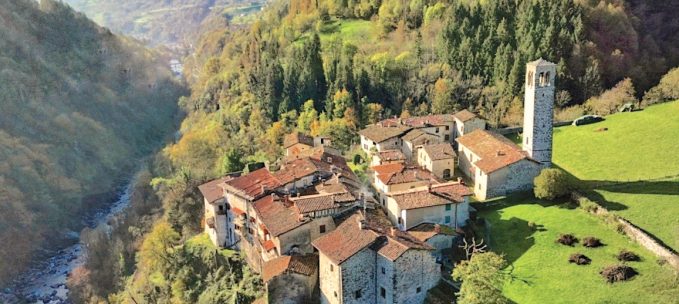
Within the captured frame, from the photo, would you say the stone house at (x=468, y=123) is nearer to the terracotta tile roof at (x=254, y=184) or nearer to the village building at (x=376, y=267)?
the terracotta tile roof at (x=254, y=184)

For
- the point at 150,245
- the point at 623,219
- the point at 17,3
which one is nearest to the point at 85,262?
the point at 150,245

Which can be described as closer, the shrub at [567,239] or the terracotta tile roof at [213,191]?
the shrub at [567,239]

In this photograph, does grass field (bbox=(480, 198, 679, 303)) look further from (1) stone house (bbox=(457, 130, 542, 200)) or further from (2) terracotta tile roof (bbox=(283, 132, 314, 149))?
(2) terracotta tile roof (bbox=(283, 132, 314, 149))

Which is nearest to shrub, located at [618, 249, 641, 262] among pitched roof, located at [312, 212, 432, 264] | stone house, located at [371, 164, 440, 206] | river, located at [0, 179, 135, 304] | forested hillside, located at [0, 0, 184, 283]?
pitched roof, located at [312, 212, 432, 264]

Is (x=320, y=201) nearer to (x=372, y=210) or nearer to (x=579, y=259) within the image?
(x=372, y=210)

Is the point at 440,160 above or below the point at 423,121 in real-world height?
below

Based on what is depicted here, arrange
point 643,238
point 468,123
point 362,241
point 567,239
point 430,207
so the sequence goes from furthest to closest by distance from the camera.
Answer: point 468,123 < point 430,207 < point 567,239 < point 362,241 < point 643,238

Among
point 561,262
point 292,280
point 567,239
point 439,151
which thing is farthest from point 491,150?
point 292,280

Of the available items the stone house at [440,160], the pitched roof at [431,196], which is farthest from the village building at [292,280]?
the stone house at [440,160]
